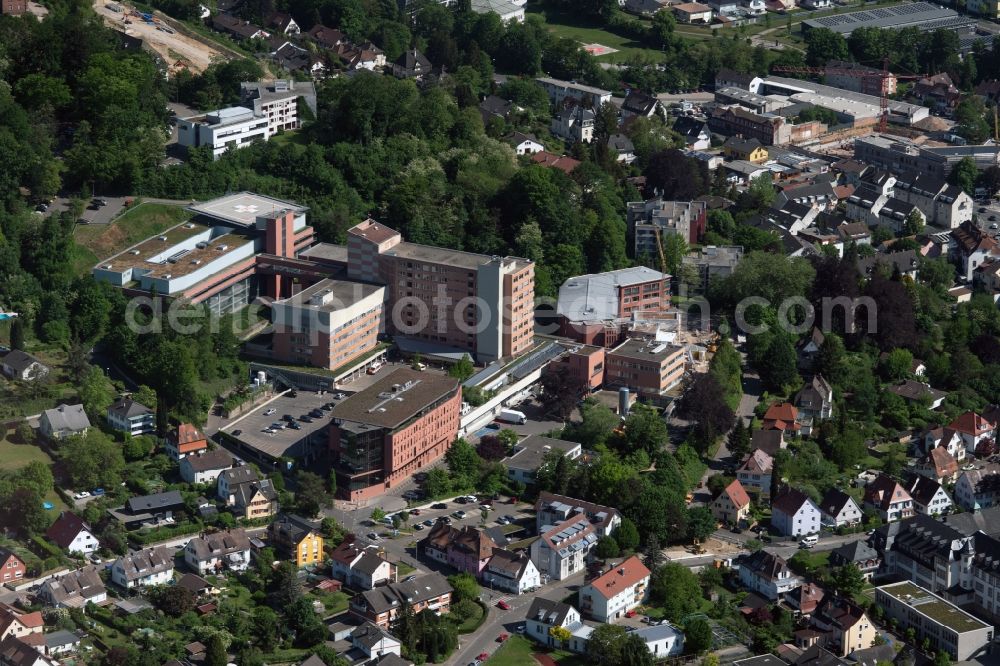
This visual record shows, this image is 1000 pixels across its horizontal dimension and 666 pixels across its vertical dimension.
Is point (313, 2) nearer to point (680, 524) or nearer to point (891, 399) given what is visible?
point (891, 399)

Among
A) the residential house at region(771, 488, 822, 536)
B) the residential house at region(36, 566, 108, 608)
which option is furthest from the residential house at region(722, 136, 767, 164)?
the residential house at region(36, 566, 108, 608)

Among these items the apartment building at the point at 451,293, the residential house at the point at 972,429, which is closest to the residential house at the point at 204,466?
the apartment building at the point at 451,293

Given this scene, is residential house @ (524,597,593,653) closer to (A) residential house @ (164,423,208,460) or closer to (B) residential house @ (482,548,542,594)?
(B) residential house @ (482,548,542,594)

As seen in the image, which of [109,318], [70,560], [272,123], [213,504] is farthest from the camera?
[272,123]

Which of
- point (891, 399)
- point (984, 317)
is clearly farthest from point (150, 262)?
point (984, 317)

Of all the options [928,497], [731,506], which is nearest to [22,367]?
[731,506]

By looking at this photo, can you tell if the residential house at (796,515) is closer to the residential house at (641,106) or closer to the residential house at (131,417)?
the residential house at (131,417)

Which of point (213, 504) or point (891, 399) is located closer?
point (213, 504)

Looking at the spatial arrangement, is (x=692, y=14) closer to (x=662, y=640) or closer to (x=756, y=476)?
(x=756, y=476)
